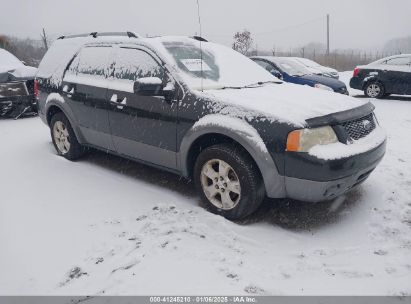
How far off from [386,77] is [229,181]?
9.39 m

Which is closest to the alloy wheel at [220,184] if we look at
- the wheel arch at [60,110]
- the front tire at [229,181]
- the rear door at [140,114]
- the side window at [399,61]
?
the front tire at [229,181]

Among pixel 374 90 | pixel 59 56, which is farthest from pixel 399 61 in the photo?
pixel 59 56

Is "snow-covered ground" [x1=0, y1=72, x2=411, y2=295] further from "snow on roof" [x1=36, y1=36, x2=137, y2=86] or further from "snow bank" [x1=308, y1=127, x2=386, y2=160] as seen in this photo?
"snow on roof" [x1=36, y1=36, x2=137, y2=86]

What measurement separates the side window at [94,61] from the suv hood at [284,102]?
5.44ft

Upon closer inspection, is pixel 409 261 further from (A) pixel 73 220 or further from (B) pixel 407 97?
(B) pixel 407 97

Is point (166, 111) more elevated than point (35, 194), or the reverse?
point (166, 111)

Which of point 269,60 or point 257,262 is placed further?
point 269,60

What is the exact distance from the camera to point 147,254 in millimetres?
3100

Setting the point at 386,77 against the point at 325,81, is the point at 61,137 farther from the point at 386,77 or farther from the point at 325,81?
the point at 386,77

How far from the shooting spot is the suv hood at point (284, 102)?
3301 mm

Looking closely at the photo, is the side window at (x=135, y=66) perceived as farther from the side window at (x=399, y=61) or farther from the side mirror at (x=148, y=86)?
the side window at (x=399, y=61)

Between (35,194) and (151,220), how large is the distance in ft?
5.50

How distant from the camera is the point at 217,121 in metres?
3.55

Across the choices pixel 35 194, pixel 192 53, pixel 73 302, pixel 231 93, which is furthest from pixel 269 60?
pixel 73 302
